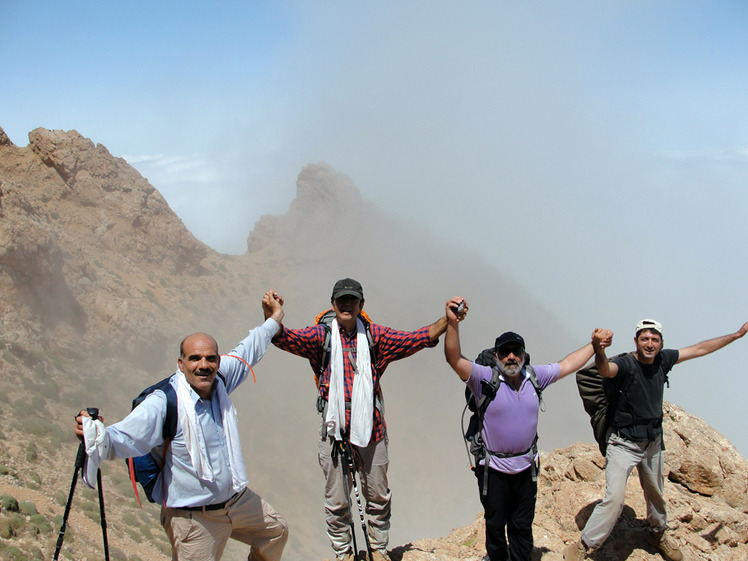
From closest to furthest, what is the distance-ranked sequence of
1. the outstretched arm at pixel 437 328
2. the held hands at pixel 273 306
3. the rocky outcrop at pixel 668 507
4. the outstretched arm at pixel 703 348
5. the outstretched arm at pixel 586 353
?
the outstretched arm at pixel 586 353
the outstretched arm at pixel 437 328
the held hands at pixel 273 306
the outstretched arm at pixel 703 348
the rocky outcrop at pixel 668 507

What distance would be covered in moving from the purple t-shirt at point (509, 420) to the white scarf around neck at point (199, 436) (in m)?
1.91

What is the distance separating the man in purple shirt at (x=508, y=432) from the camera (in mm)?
4512

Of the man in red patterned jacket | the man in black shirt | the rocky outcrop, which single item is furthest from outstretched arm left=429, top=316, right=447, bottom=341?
the rocky outcrop

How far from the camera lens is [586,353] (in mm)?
4992

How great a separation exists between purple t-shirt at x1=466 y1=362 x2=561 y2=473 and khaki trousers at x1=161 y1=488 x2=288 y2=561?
1.84 metres

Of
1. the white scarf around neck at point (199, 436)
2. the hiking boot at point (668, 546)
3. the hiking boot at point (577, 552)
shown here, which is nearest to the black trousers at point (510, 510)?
the hiking boot at point (577, 552)

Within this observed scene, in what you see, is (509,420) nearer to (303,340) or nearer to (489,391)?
(489,391)

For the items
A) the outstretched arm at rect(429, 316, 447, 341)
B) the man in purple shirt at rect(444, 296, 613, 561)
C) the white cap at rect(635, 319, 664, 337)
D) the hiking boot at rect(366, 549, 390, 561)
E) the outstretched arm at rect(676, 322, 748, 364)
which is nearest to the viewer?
the man in purple shirt at rect(444, 296, 613, 561)

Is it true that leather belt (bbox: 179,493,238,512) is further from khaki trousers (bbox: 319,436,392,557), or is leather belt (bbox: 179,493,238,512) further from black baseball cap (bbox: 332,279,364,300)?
black baseball cap (bbox: 332,279,364,300)

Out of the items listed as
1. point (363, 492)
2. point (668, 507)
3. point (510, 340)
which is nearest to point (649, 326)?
point (510, 340)

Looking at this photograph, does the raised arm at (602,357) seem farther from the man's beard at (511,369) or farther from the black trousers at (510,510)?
the black trousers at (510,510)

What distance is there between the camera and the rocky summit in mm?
7121

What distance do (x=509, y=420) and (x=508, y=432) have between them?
0.10m

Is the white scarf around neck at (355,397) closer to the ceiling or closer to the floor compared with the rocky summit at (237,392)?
closer to the floor
